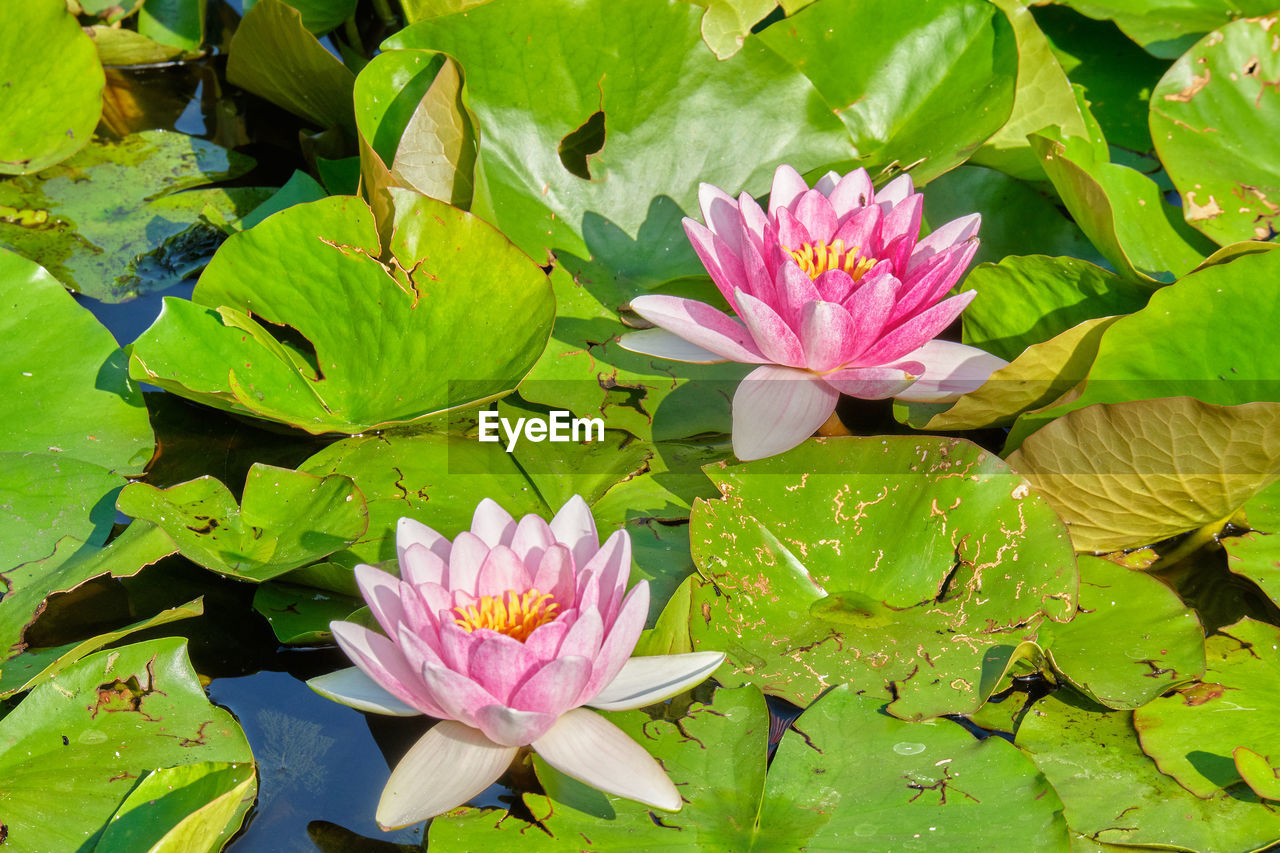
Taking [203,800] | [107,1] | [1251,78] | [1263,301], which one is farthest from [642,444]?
[107,1]

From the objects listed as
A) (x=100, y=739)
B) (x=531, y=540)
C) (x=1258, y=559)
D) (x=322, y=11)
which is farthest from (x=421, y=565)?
(x=322, y=11)

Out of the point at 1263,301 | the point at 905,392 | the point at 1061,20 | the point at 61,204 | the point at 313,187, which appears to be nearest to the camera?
the point at 1263,301

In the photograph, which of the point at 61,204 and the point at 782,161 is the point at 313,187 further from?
the point at 782,161

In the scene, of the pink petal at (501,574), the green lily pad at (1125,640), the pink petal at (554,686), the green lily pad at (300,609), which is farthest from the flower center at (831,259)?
the green lily pad at (300,609)

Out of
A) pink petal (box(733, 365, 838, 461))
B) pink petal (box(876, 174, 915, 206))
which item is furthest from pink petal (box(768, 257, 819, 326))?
pink petal (box(876, 174, 915, 206))

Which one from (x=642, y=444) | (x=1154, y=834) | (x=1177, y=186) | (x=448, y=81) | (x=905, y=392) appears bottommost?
(x=1154, y=834)

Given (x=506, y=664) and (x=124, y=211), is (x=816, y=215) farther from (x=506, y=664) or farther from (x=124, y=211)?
(x=124, y=211)
